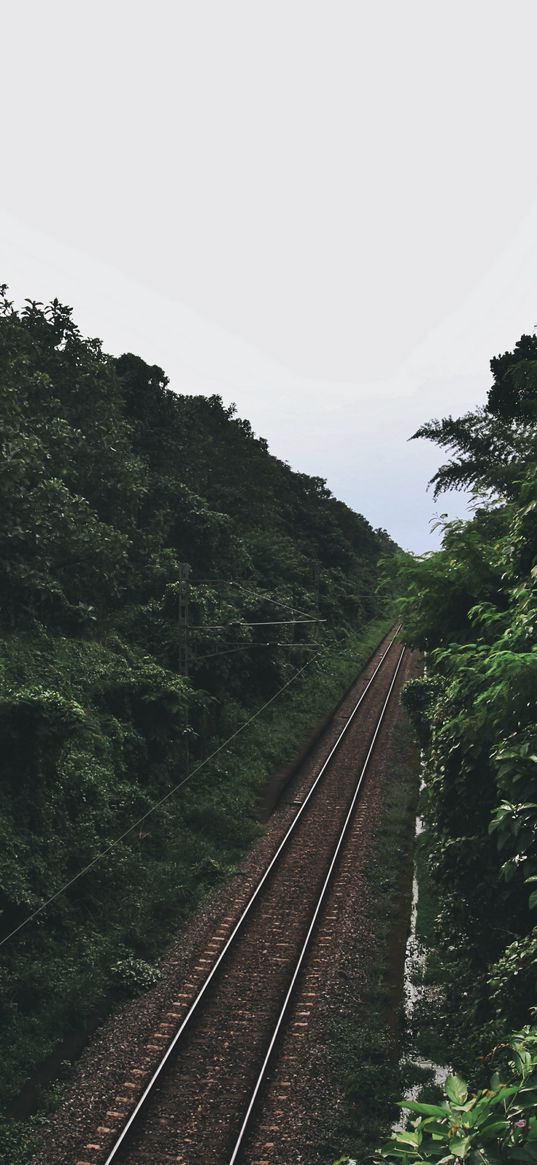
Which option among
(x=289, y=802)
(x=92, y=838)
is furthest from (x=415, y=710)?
(x=92, y=838)

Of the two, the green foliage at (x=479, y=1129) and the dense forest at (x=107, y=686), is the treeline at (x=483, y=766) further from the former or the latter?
the dense forest at (x=107, y=686)

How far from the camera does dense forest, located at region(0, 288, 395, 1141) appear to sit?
47.4 feet

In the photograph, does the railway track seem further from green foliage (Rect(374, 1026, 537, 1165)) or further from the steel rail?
green foliage (Rect(374, 1026, 537, 1165))

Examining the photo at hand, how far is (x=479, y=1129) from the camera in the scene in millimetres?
3246

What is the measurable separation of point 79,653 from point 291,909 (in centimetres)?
1086

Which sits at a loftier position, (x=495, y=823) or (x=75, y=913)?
(x=495, y=823)

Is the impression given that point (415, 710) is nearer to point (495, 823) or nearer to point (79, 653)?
point (79, 653)

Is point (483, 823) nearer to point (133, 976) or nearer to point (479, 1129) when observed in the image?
point (479, 1129)

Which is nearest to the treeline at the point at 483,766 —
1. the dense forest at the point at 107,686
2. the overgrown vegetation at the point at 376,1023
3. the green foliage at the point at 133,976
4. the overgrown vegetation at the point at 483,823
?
the overgrown vegetation at the point at 483,823

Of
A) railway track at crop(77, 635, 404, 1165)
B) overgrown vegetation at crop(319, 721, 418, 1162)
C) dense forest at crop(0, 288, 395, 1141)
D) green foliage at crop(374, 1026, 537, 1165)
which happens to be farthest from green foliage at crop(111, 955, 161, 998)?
green foliage at crop(374, 1026, 537, 1165)

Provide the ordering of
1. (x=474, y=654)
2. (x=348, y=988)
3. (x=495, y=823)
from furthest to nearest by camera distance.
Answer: (x=348, y=988), (x=474, y=654), (x=495, y=823)

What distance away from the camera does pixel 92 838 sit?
56.9 ft

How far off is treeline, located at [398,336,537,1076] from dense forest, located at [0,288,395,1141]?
682cm

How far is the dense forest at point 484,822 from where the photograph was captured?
11.3 ft
